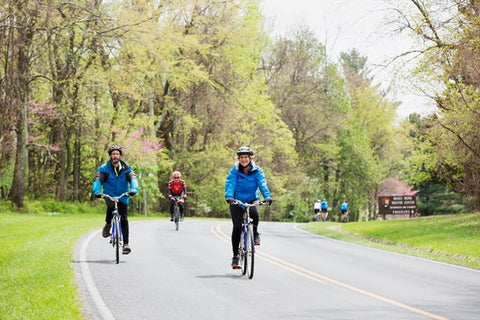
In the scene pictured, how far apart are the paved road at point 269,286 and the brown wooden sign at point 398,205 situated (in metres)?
27.3

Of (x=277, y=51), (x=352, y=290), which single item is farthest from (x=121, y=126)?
(x=352, y=290)

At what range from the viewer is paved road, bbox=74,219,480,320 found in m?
9.08

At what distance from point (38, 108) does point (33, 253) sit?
2228 cm

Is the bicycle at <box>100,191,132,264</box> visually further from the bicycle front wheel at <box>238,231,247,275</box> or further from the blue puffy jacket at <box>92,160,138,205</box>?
the bicycle front wheel at <box>238,231,247,275</box>

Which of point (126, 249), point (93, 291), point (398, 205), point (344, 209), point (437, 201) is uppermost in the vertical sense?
point (437, 201)

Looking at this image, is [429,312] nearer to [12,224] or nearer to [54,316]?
[54,316]

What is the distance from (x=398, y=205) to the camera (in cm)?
4559

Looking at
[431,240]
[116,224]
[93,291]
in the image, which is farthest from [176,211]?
[93,291]

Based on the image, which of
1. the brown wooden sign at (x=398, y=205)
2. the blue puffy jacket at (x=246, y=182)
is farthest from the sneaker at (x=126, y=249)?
the brown wooden sign at (x=398, y=205)

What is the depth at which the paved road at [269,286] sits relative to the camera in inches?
357

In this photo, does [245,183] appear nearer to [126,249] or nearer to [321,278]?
[321,278]

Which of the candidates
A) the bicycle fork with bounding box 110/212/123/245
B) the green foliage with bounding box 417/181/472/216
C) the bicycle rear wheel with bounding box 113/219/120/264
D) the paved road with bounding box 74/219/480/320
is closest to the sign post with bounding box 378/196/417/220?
the green foliage with bounding box 417/181/472/216

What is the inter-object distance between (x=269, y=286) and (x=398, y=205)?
116 ft

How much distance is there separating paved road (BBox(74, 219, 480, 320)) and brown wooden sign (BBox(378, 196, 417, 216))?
89.6 ft
